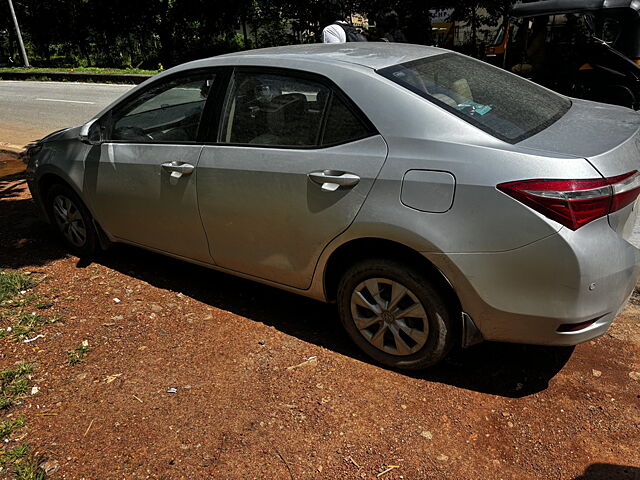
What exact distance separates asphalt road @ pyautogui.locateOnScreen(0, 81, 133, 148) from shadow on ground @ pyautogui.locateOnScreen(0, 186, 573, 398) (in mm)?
6084

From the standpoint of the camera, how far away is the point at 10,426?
295 centimetres

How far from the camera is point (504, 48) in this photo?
1120 centimetres

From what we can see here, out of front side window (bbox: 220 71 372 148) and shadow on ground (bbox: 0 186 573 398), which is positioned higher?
front side window (bbox: 220 71 372 148)

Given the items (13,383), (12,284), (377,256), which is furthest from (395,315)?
(12,284)

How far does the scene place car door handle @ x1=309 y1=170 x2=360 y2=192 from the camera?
302 centimetres

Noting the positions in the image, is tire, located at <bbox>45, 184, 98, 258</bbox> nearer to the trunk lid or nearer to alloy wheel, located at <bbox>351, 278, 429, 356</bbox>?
alloy wheel, located at <bbox>351, 278, 429, 356</bbox>

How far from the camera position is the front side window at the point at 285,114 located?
124 inches

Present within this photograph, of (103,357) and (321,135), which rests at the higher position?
(321,135)

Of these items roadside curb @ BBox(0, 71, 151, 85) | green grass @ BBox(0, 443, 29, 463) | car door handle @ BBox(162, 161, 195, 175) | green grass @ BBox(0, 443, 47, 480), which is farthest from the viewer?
roadside curb @ BBox(0, 71, 151, 85)

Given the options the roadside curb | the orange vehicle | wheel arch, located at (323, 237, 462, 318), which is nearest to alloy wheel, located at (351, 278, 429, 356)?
wheel arch, located at (323, 237, 462, 318)

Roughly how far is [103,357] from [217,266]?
2.97ft

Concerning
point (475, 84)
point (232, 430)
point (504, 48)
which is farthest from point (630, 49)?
point (232, 430)

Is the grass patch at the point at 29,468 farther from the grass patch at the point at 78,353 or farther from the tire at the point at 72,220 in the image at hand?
the tire at the point at 72,220

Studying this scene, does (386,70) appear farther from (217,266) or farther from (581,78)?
(581,78)
